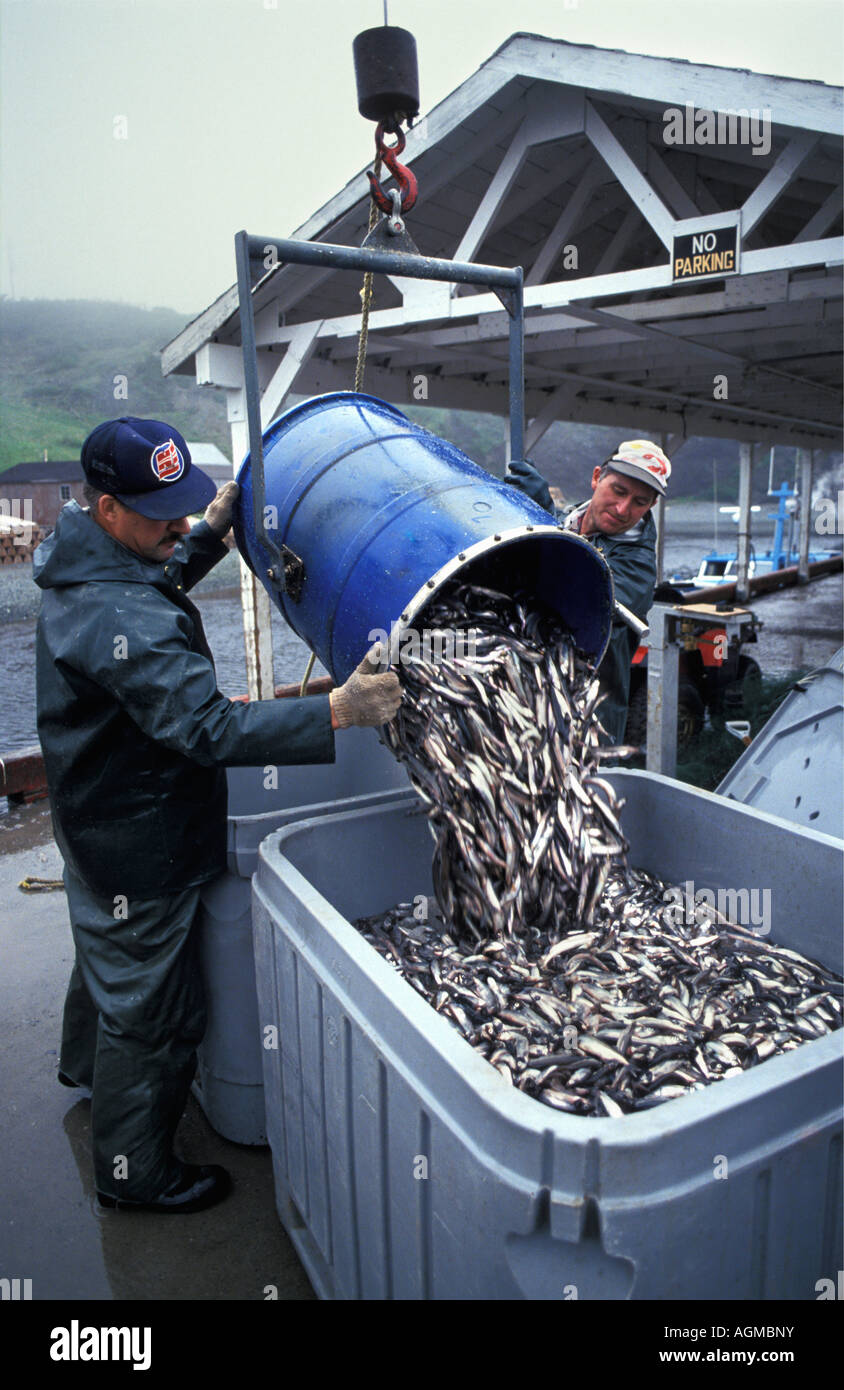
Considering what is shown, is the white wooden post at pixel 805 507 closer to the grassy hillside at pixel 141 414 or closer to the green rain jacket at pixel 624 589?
the green rain jacket at pixel 624 589

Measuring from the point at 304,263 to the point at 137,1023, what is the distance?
253cm

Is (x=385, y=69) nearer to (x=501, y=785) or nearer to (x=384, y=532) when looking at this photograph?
(x=384, y=532)

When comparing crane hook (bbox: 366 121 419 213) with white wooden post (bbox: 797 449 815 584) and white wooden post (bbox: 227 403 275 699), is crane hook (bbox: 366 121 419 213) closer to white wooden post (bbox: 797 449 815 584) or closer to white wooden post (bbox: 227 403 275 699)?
white wooden post (bbox: 227 403 275 699)

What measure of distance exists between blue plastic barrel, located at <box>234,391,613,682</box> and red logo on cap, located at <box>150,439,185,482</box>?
14.5 inches

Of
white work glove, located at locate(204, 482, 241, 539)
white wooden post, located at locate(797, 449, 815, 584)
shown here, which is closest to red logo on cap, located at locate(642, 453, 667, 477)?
white work glove, located at locate(204, 482, 241, 539)

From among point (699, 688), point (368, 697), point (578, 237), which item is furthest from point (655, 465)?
point (578, 237)

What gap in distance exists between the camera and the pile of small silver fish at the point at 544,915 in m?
2.33

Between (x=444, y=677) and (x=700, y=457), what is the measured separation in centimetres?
10550

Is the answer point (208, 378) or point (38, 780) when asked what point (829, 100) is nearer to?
point (208, 378)

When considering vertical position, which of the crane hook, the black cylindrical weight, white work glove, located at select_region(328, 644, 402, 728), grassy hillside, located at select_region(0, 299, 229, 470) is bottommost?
white work glove, located at select_region(328, 644, 402, 728)

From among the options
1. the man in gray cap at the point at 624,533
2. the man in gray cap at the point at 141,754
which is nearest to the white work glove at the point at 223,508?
the man in gray cap at the point at 141,754

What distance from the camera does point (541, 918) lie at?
2857 mm

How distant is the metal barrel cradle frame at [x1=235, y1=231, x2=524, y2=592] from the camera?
2.71 meters

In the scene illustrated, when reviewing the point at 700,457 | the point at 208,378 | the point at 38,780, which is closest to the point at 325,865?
the point at 38,780
